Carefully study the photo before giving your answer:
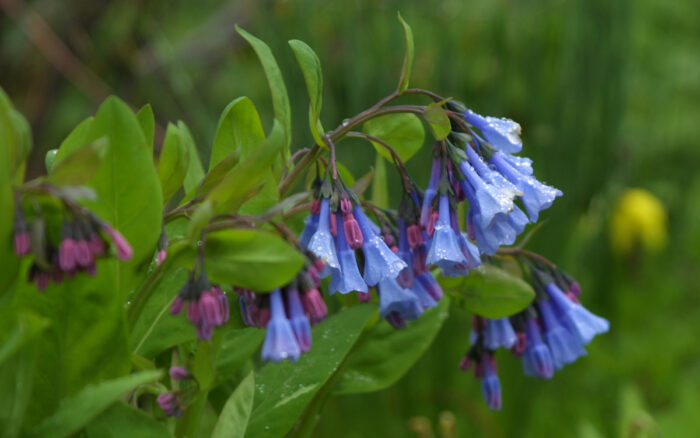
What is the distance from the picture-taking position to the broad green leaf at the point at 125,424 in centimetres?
57

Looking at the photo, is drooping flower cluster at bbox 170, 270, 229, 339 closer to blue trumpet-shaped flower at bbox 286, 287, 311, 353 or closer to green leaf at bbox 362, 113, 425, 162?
blue trumpet-shaped flower at bbox 286, 287, 311, 353

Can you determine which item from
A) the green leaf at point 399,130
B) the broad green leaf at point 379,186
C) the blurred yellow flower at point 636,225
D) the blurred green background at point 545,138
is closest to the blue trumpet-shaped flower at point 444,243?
the green leaf at point 399,130

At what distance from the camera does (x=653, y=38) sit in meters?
3.18

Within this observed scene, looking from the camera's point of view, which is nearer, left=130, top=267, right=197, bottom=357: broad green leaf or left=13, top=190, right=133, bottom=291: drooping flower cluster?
left=13, top=190, right=133, bottom=291: drooping flower cluster

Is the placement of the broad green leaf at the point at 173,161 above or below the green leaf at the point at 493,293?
above

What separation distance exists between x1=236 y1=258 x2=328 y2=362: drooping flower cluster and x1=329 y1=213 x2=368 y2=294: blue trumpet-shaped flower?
6cm

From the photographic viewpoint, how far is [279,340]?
545 millimetres

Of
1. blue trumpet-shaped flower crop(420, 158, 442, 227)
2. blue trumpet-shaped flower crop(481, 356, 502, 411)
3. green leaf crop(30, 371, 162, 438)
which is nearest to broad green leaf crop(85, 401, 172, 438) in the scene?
green leaf crop(30, 371, 162, 438)

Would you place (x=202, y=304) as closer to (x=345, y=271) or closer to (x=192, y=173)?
(x=345, y=271)

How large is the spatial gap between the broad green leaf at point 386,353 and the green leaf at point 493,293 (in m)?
0.10

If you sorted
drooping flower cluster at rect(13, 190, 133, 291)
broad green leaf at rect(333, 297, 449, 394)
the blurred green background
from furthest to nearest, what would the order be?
1. the blurred green background
2. broad green leaf at rect(333, 297, 449, 394)
3. drooping flower cluster at rect(13, 190, 133, 291)

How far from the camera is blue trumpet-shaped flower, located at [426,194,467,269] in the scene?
0.64m

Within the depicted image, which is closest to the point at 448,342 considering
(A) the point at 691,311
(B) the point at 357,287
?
(A) the point at 691,311

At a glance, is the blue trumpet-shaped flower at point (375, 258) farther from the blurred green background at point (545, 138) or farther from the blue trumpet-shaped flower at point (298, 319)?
the blurred green background at point (545, 138)
